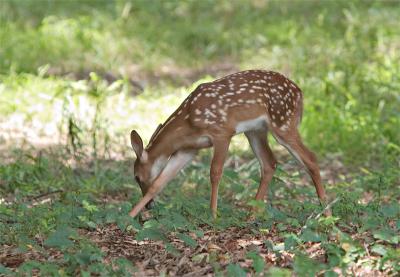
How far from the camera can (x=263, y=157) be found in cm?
756

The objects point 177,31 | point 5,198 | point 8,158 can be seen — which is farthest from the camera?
point 177,31

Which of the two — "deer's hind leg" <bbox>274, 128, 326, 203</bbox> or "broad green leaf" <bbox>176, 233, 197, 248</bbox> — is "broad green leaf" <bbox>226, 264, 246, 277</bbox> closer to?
"broad green leaf" <bbox>176, 233, 197, 248</bbox>

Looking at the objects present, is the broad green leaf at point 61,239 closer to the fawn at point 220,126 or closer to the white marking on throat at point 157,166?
the fawn at point 220,126

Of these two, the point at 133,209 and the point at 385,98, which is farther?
the point at 385,98

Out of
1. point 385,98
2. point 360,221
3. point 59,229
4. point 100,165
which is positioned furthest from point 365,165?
point 59,229

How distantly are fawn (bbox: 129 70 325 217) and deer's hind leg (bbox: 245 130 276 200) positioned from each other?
0.03 meters

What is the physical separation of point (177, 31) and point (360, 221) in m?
8.56

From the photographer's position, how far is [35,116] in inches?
404

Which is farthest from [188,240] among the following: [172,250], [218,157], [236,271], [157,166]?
[157,166]

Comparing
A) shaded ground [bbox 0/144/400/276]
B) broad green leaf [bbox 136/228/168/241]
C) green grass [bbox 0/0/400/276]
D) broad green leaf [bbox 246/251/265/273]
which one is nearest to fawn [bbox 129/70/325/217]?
green grass [bbox 0/0/400/276]

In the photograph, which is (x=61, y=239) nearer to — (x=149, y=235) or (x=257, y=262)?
(x=149, y=235)

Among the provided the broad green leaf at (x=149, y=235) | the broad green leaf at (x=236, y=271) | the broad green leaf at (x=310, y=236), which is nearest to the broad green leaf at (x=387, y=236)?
the broad green leaf at (x=310, y=236)

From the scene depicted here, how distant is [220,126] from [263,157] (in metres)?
0.72

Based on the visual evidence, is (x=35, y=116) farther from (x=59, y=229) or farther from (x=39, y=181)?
(x=59, y=229)
